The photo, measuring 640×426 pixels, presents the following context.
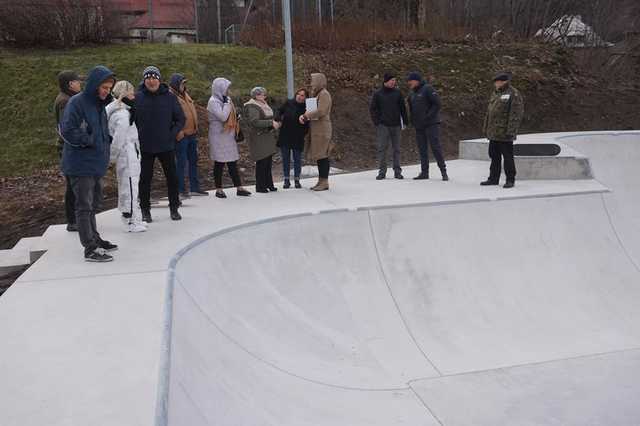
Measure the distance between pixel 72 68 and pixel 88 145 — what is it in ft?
41.0

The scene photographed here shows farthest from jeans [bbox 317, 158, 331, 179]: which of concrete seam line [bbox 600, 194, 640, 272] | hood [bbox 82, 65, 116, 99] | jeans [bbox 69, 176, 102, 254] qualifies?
hood [bbox 82, 65, 116, 99]

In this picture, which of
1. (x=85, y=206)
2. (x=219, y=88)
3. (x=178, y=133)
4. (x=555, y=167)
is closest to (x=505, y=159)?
(x=555, y=167)

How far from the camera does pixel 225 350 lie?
493cm

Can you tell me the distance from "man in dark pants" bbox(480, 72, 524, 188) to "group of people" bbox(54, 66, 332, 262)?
2.53 metres

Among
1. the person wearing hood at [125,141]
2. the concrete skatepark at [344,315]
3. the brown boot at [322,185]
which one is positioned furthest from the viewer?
the brown boot at [322,185]

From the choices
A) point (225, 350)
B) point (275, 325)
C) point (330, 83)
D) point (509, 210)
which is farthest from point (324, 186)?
point (330, 83)

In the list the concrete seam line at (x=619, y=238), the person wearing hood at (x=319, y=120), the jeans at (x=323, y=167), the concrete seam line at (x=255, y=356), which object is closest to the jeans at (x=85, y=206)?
the concrete seam line at (x=255, y=356)

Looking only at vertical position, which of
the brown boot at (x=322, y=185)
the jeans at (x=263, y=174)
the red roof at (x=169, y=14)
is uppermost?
the red roof at (x=169, y=14)

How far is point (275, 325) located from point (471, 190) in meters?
4.70

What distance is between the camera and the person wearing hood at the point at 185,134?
27.3 feet

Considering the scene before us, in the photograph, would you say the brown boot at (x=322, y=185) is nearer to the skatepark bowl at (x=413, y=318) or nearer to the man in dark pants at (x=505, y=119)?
the skatepark bowl at (x=413, y=318)

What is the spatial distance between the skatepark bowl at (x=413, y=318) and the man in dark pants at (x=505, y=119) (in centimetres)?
114

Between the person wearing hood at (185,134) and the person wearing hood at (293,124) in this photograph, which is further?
the person wearing hood at (293,124)

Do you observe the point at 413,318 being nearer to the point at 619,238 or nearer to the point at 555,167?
the point at 619,238
